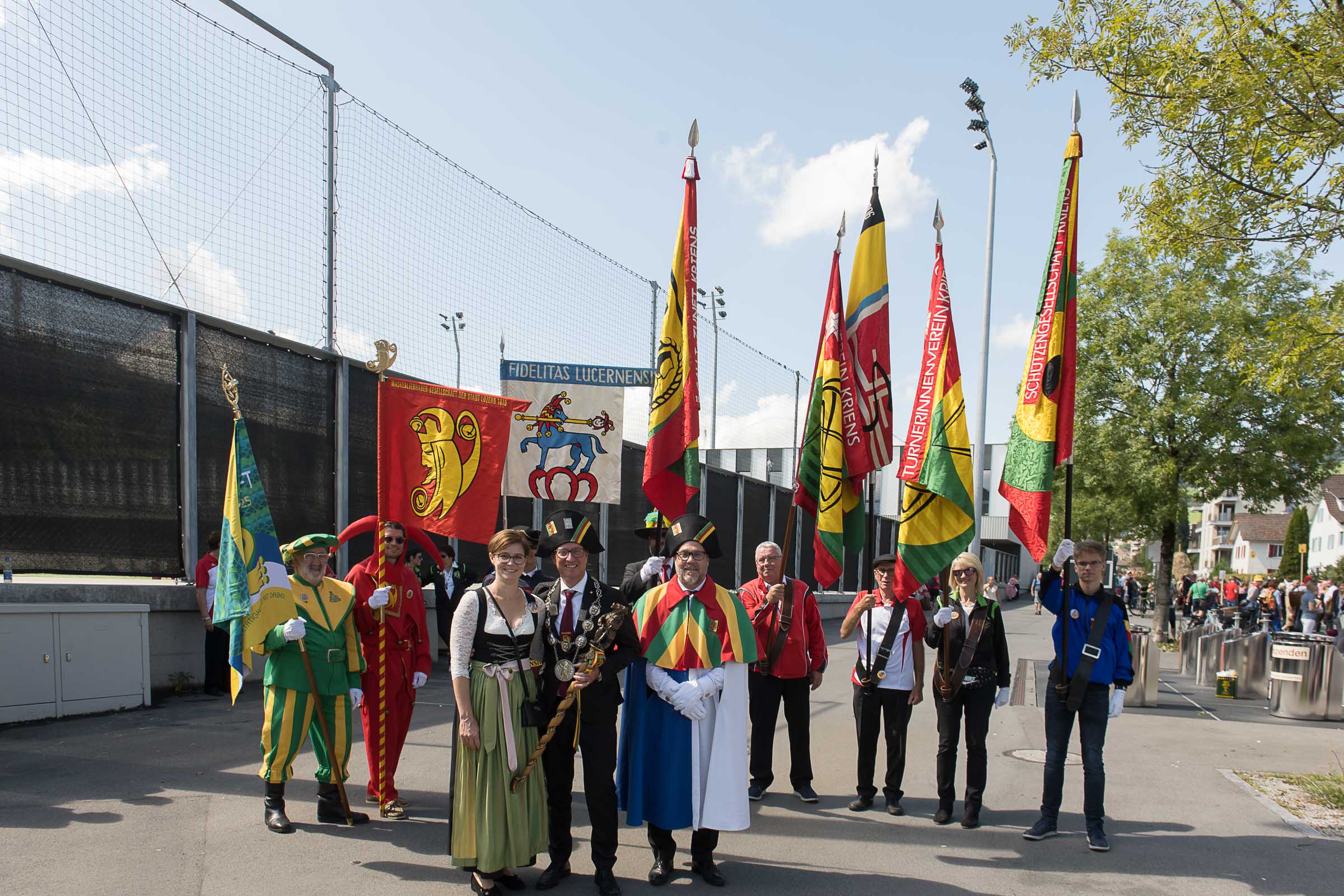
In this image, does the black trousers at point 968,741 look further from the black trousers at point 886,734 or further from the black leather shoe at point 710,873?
the black leather shoe at point 710,873

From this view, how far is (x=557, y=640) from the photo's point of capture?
500 centimetres

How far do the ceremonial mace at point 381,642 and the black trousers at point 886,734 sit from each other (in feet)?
10.3

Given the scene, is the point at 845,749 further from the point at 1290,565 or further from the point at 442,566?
the point at 1290,565

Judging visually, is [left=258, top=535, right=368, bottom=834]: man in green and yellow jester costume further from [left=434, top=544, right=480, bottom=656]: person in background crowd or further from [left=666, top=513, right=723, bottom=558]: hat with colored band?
[left=666, top=513, right=723, bottom=558]: hat with colored band

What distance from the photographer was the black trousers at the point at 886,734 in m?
6.62

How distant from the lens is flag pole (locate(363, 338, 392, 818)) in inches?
236

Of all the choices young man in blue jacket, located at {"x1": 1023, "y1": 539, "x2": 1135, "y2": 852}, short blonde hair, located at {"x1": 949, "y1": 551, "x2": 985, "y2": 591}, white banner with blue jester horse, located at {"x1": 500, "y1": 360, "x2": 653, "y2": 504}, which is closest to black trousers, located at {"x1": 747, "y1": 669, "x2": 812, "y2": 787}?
short blonde hair, located at {"x1": 949, "y1": 551, "x2": 985, "y2": 591}

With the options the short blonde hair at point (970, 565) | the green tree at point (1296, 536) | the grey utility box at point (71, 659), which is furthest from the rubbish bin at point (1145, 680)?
the green tree at point (1296, 536)

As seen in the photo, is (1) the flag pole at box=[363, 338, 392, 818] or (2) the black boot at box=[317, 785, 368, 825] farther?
(1) the flag pole at box=[363, 338, 392, 818]

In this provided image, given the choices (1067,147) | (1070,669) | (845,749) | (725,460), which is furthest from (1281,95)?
(725,460)

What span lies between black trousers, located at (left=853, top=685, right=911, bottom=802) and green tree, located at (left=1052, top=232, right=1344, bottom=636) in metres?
14.3

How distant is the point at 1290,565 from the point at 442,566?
66782 mm

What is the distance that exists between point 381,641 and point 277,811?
1.13 meters

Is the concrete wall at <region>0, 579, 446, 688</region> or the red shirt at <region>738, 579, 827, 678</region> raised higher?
the red shirt at <region>738, 579, 827, 678</region>
